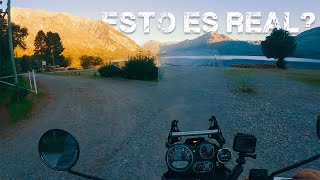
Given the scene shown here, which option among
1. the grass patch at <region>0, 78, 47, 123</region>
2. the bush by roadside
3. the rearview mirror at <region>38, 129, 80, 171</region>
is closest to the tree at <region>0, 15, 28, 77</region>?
the grass patch at <region>0, 78, 47, 123</region>

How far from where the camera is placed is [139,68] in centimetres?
2745

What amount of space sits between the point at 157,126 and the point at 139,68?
59.3 ft

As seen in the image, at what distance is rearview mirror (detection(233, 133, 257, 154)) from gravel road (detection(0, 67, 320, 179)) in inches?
41.7

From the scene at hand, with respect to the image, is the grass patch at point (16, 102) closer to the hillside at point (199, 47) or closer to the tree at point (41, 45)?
the hillside at point (199, 47)

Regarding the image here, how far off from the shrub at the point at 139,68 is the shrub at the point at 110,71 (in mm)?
1917

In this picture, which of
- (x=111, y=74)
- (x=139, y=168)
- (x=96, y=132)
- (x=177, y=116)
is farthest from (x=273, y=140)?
(x=111, y=74)

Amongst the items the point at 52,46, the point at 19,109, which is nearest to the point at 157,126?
the point at 19,109

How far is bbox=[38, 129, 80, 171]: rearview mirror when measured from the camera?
2184mm

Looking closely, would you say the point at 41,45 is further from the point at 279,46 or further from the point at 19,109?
the point at 19,109

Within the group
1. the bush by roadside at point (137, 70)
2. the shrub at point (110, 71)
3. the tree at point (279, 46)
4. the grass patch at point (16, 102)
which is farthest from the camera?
the tree at point (279, 46)

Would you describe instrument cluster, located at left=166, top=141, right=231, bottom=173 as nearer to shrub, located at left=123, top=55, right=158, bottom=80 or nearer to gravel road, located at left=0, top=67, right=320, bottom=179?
gravel road, located at left=0, top=67, right=320, bottom=179

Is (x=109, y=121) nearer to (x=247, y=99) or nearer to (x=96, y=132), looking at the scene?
(x=96, y=132)

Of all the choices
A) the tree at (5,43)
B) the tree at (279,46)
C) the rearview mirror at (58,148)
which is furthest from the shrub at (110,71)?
the rearview mirror at (58,148)

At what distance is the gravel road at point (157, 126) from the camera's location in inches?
151
